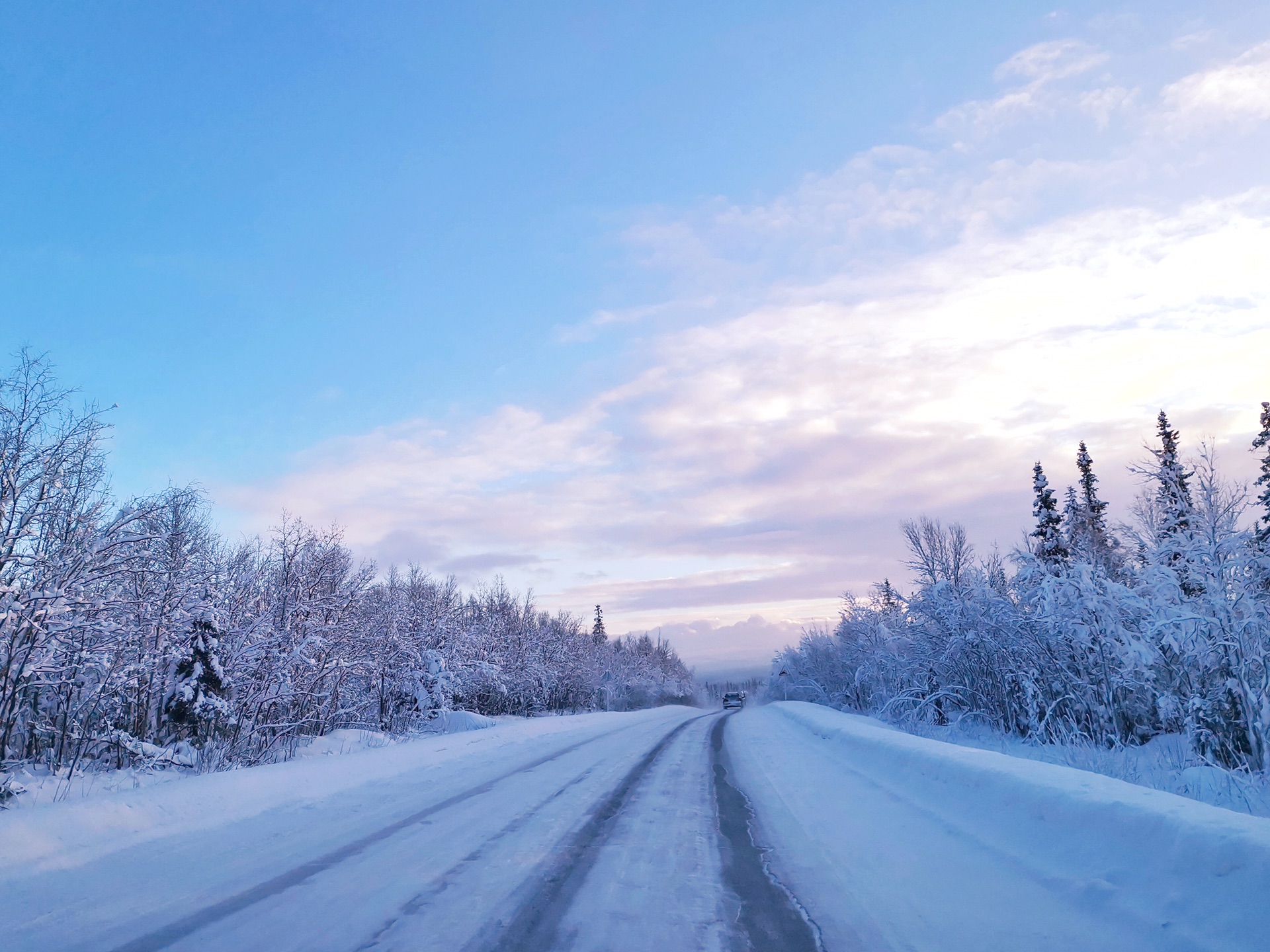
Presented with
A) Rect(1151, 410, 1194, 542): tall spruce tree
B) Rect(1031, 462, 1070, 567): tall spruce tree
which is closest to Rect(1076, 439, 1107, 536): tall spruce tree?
Rect(1031, 462, 1070, 567): tall spruce tree

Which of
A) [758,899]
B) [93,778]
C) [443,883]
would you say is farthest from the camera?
[93,778]

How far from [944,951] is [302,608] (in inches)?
704

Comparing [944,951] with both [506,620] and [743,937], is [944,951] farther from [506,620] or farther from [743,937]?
[506,620]

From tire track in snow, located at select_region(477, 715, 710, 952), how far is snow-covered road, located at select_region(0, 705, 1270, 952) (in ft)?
0.08

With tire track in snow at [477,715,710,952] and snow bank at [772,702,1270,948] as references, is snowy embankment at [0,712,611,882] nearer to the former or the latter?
tire track in snow at [477,715,710,952]

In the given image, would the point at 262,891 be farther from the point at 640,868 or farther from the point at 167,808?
the point at 167,808

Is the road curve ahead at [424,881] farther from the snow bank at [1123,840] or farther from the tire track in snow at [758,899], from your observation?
the snow bank at [1123,840]

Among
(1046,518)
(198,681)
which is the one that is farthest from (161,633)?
(1046,518)

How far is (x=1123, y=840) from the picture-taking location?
17.5 feet

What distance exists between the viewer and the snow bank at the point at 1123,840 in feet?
13.7

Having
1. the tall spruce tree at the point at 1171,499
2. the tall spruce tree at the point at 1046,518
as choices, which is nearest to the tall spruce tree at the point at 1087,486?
the tall spruce tree at the point at 1046,518

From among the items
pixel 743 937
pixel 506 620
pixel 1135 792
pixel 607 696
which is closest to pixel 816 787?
pixel 1135 792

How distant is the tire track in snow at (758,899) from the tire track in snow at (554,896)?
4.01ft

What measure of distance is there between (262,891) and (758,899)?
380 cm
